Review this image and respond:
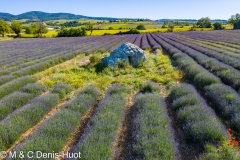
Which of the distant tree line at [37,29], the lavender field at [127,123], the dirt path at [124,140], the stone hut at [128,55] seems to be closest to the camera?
the lavender field at [127,123]

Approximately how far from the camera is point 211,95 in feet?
22.1

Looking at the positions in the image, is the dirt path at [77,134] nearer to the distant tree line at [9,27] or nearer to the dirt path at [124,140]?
the dirt path at [124,140]

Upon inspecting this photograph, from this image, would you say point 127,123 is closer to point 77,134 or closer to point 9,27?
point 77,134

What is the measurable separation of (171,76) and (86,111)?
17.4ft

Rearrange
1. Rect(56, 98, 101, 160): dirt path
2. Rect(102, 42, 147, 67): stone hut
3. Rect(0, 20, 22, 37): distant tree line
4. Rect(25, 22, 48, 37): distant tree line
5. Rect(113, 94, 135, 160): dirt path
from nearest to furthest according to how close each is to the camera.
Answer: Rect(113, 94, 135, 160): dirt path, Rect(56, 98, 101, 160): dirt path, Rect(102, 42, 147, 67): stone hut, Rect(0, 20, 22, 37): distant tree line, Rect(25, 22, 48, 37): distant tree line

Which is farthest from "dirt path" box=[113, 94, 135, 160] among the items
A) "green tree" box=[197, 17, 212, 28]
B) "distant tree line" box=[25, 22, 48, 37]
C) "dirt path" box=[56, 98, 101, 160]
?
"green tree" box=[197, 17, 212, 28]

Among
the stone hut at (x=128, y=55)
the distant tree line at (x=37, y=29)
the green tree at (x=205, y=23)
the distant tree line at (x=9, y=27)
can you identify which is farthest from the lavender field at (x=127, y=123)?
the green tree at (x=205, y=23)

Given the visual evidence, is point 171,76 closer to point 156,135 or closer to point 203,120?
point 203,120

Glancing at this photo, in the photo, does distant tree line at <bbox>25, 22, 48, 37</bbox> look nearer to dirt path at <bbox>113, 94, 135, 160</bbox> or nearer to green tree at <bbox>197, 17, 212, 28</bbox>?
green tree at <bbox>197, 17, 212, 28</bbox>

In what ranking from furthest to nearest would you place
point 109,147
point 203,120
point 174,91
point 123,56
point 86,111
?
point 123,56, point 174,91, point 86,111, point 203,120, point 109,147

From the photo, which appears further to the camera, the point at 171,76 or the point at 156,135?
the point at 171,76

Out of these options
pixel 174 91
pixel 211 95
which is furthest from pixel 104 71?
pixel 211 95

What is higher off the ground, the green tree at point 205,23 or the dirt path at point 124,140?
the dirt path at point 124,140

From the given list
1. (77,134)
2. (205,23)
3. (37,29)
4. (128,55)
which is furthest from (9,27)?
(205,23)
